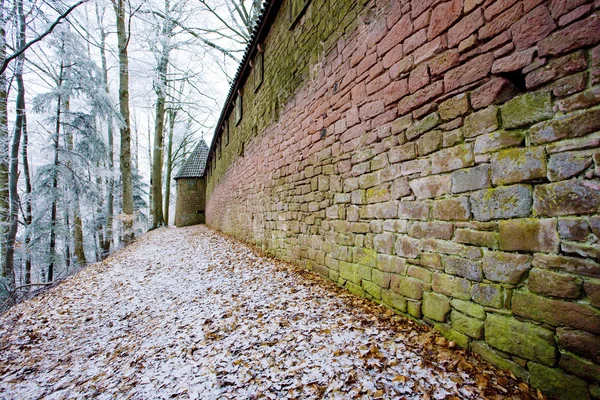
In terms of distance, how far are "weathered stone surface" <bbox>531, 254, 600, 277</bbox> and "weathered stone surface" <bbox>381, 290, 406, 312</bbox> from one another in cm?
123

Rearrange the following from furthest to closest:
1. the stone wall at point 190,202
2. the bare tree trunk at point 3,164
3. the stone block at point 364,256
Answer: the stone wall at point 190,202
the bare tree trunk at point 3,164
the stone block at point 364,256

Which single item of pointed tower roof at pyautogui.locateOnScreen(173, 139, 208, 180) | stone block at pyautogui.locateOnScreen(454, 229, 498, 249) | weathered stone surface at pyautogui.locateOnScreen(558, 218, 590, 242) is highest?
pointed tower roof at pyautogui.locateOnScreen(173, 139, 208, 180)

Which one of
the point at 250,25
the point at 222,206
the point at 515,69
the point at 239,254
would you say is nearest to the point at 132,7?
the point at 250,25

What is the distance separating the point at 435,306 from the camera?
223 cm

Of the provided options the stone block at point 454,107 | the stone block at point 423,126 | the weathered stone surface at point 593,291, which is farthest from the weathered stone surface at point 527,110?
the weathered stone surface at point 593,291

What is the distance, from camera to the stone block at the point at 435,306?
2.14 meters

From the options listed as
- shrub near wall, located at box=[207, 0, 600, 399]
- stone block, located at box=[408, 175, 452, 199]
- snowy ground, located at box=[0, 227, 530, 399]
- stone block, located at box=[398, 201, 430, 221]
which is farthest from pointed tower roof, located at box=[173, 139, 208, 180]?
stone block, located at box=[408, 175, 452, 199]

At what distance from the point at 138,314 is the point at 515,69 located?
4778 mm

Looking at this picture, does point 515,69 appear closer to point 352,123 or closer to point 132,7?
point 352,123

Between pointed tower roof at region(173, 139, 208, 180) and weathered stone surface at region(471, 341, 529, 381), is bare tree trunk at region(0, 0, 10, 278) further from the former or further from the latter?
pointed tower roof at region(173, 139, 208, 180)

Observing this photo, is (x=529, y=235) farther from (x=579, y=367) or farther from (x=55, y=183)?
(x=55, y=183)

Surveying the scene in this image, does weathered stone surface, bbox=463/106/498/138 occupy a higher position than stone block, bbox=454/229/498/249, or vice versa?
weathered stone surface, bbox=463/106/498/138

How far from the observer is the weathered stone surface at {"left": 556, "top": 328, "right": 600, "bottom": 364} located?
4.50ft

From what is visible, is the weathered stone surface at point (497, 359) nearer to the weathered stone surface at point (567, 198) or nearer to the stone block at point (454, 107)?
the weathered stone surface at point (567, 198)
